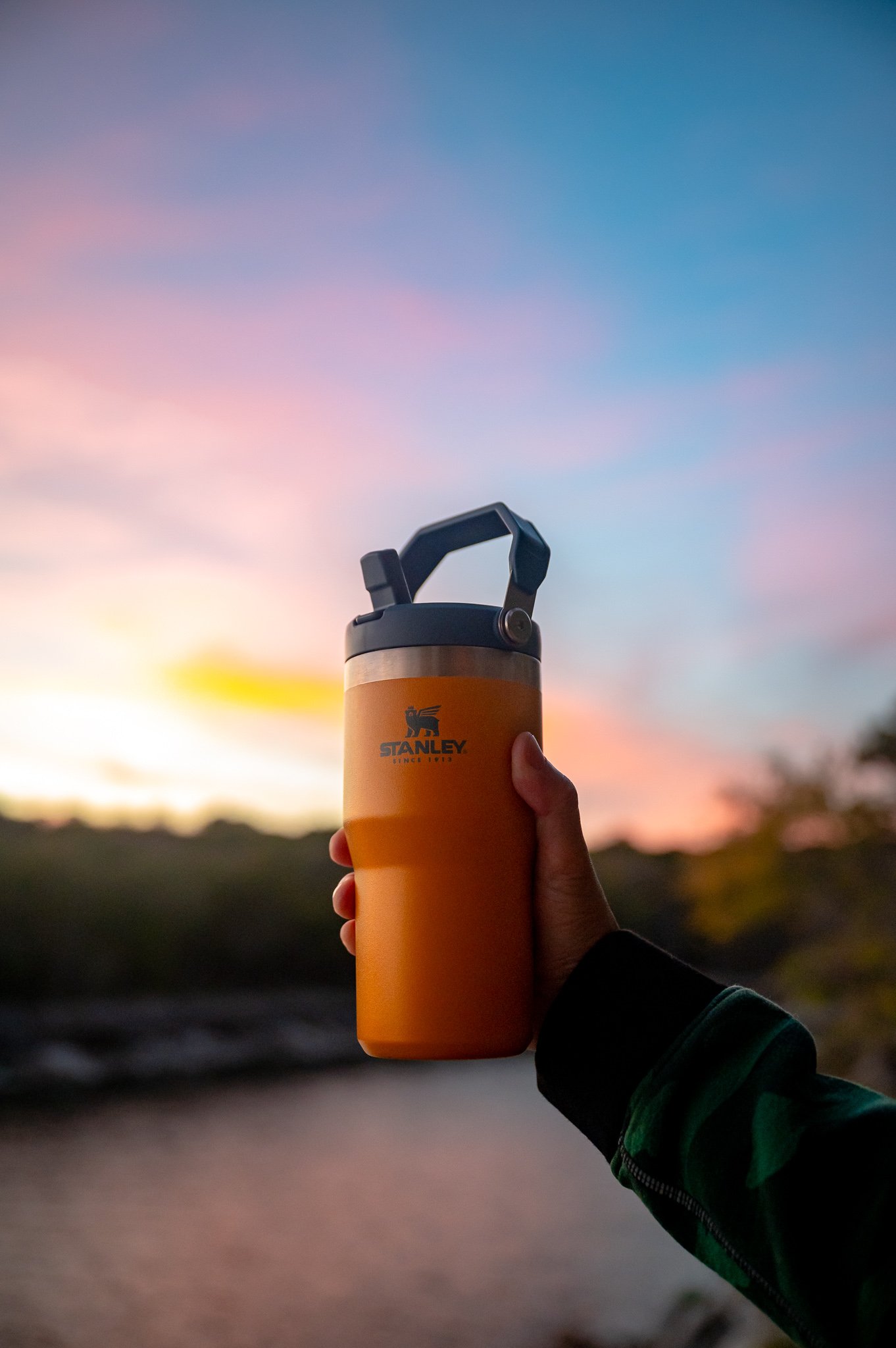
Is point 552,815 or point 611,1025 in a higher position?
point 552,815

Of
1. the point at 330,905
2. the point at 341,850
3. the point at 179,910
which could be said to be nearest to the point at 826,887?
the point at 330,905

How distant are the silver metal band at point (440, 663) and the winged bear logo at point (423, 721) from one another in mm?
52

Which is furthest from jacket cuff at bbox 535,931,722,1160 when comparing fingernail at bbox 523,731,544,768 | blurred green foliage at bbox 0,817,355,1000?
blurred green foliage at bbox 0,817,355,1000

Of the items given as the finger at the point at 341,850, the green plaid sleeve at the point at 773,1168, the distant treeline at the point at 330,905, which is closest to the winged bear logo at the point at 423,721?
the finger at the point at 341,850

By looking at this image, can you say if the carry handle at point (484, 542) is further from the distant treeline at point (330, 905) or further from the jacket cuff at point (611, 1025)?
the distant treeline at point (330, 905)

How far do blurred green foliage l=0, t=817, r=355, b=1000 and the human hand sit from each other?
82.9 ft

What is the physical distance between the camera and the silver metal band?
1626 millimetres

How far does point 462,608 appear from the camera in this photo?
5.41 ft

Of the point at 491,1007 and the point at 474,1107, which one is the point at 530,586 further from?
the point at 474,1107

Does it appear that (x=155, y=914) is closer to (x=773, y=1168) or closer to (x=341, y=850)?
(x=341, y=850)

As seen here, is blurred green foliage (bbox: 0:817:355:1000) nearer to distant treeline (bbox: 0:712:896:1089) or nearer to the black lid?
distant treeline (bbox: 0:712:896:1089)

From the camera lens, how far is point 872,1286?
1.12m

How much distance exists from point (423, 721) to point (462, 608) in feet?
0.62

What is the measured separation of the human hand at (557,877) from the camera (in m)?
1.63
